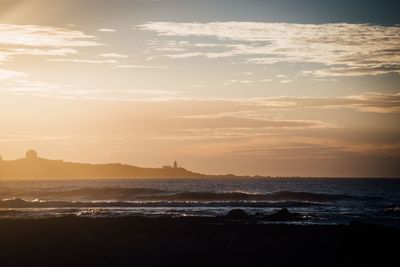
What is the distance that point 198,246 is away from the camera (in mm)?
24438

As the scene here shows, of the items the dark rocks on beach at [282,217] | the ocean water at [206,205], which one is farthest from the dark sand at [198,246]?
the ocean water at [206,205]

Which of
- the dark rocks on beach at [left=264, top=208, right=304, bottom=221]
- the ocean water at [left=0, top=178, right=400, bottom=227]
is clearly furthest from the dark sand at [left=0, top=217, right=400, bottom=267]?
the ocean water at [left=0, top=178, right=400, bottom=227]

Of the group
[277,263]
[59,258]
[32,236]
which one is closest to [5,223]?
[32,236]

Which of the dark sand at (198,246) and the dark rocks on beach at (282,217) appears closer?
the dark sand at (198,246)

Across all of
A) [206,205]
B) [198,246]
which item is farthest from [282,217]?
[206,205]

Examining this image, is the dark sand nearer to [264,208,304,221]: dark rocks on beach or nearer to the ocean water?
[264,208,304,221]: dark rocks on beach

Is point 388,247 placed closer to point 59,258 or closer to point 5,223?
point 59,258

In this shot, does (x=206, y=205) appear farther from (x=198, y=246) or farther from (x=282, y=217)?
(x=198, y=246)

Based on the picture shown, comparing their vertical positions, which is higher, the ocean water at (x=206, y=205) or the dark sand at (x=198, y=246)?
the ocean water at (x=206, y=205)

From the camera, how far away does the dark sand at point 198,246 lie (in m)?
21.4

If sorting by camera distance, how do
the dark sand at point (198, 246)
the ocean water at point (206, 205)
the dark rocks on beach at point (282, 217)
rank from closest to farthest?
the dark sand at point (198, 246)
the dark rocks on beach at point (282, 217)
the ocean water at point (206, 205)

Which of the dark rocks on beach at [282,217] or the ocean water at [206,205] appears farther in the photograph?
the ocean water at [206,205]

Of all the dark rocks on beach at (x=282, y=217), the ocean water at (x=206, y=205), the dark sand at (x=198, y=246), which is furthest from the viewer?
the ocean water at (x=206, y=205)

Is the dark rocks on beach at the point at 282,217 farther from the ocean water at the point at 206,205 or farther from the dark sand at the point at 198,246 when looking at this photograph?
the dark sand at the point at 198,246
